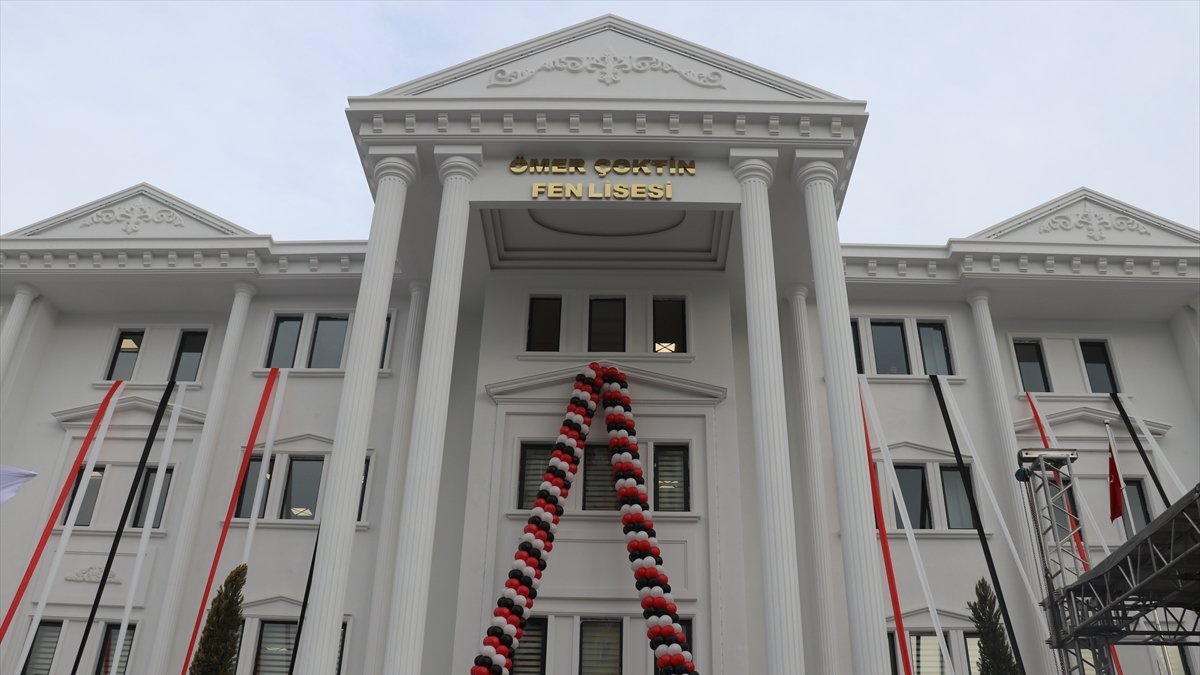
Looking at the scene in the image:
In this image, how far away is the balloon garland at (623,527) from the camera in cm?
1529

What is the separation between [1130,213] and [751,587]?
12.4 metres

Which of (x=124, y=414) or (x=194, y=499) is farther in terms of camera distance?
(x=124, y=414)

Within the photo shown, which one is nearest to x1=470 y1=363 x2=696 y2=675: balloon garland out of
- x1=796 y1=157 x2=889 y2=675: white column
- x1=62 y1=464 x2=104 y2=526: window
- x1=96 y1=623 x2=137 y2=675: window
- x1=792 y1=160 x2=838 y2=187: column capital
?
x1=796 y1=157 x2=889 y2=675: white column

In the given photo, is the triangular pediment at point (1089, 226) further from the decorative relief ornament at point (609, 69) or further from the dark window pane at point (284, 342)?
the dark window pane at point (284, 342)

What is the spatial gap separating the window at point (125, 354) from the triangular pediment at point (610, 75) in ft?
30.7

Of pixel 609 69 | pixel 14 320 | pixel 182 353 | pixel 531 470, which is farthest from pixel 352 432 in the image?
pixel 14 320

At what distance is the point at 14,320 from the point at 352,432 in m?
11.2

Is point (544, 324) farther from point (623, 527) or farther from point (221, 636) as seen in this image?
point (221, 636)

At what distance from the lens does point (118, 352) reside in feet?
71.2

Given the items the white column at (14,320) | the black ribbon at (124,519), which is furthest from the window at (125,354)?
the white column at (14,320)

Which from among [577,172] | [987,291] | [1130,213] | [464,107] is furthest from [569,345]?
[1130,213]

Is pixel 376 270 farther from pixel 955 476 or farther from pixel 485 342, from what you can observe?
pixel 955 476

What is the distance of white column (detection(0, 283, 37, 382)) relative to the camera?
803 inches

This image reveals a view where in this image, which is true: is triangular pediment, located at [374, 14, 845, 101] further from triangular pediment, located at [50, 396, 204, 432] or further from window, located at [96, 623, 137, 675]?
window, located at [96, 623, 137, 675]
